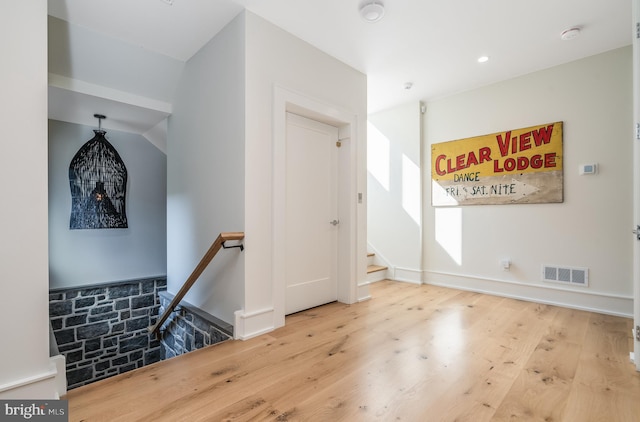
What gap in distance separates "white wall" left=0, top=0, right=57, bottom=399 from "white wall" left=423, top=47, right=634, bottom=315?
4087 millimetres

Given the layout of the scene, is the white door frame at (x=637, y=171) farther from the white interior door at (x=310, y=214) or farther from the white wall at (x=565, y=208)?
the white interior door at (x=310, y=214)

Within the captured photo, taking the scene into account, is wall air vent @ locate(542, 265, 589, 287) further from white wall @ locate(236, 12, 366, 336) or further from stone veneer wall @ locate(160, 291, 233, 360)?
stone veneer wall @ locate(160, 291, 233, 360)

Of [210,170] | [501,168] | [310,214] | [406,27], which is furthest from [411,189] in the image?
[210,170]

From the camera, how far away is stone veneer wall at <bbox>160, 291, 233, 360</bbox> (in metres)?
2.62

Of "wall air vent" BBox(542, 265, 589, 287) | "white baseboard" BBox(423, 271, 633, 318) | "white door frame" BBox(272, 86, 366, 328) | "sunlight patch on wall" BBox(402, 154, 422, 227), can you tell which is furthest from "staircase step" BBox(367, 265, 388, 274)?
"wall air vent" BBox(542, 265, 589, 287)

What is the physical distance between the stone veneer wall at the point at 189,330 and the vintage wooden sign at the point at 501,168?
10.5 ft

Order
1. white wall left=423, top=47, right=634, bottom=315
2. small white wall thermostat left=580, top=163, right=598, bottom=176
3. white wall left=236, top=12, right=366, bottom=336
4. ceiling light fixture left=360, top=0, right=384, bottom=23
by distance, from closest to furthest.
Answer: ceiling light fixture left=360, top=0, right=384, bottom=23 < white wall left=236, top=12, right=366, bottom=336 < white wall left=423, top=47, right=634, bottom=315 < small white wall thermostat left=580, top=163, right=598, bottom=176

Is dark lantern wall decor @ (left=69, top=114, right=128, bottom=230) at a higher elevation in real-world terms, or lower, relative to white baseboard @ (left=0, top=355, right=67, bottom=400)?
higher

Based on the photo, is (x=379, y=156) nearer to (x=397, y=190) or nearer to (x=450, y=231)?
(x=397, y=190)

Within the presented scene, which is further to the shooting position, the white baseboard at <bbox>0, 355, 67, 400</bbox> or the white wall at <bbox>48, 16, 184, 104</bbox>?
the white wall at <bbox>48, 16, 184, 104</bbox>

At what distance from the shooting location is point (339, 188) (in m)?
3.38

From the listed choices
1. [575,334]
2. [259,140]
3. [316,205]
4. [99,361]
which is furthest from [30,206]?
[575,334]

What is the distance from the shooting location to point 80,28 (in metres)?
2.57

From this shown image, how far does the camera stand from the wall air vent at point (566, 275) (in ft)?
10.2
